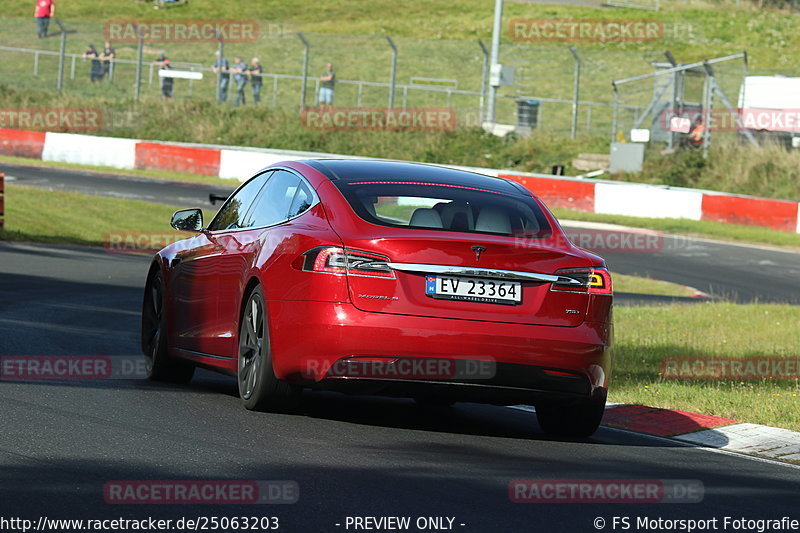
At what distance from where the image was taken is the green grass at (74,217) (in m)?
21.5

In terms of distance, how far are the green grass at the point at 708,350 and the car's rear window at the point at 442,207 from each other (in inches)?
86.6

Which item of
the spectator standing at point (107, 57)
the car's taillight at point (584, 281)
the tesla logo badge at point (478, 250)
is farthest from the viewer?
the spectator standing at point (107, 57)

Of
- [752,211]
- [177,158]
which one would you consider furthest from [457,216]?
[177,158]

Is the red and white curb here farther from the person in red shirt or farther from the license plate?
the person in red shirt

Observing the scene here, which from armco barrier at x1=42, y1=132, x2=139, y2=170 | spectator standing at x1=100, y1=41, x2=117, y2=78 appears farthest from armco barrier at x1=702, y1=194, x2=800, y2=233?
spectator standing at x1=100, y1=41, x2=117, y2=78

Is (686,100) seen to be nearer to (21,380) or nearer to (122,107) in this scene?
(122,107)

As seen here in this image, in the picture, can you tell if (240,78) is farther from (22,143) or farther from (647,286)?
(647,286)

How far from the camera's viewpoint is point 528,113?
128ft

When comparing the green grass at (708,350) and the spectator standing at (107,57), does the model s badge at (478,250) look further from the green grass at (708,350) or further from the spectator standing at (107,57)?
the spectator standing at (107,57)

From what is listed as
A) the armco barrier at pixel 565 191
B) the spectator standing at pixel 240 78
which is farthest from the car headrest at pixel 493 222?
the spectator standing at pixel 240 78

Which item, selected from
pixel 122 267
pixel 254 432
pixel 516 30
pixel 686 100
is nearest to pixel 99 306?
pixel 122 267

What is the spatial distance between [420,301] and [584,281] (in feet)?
3.20

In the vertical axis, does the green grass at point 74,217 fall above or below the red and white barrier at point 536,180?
below

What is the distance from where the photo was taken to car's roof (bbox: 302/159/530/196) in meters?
8.27
